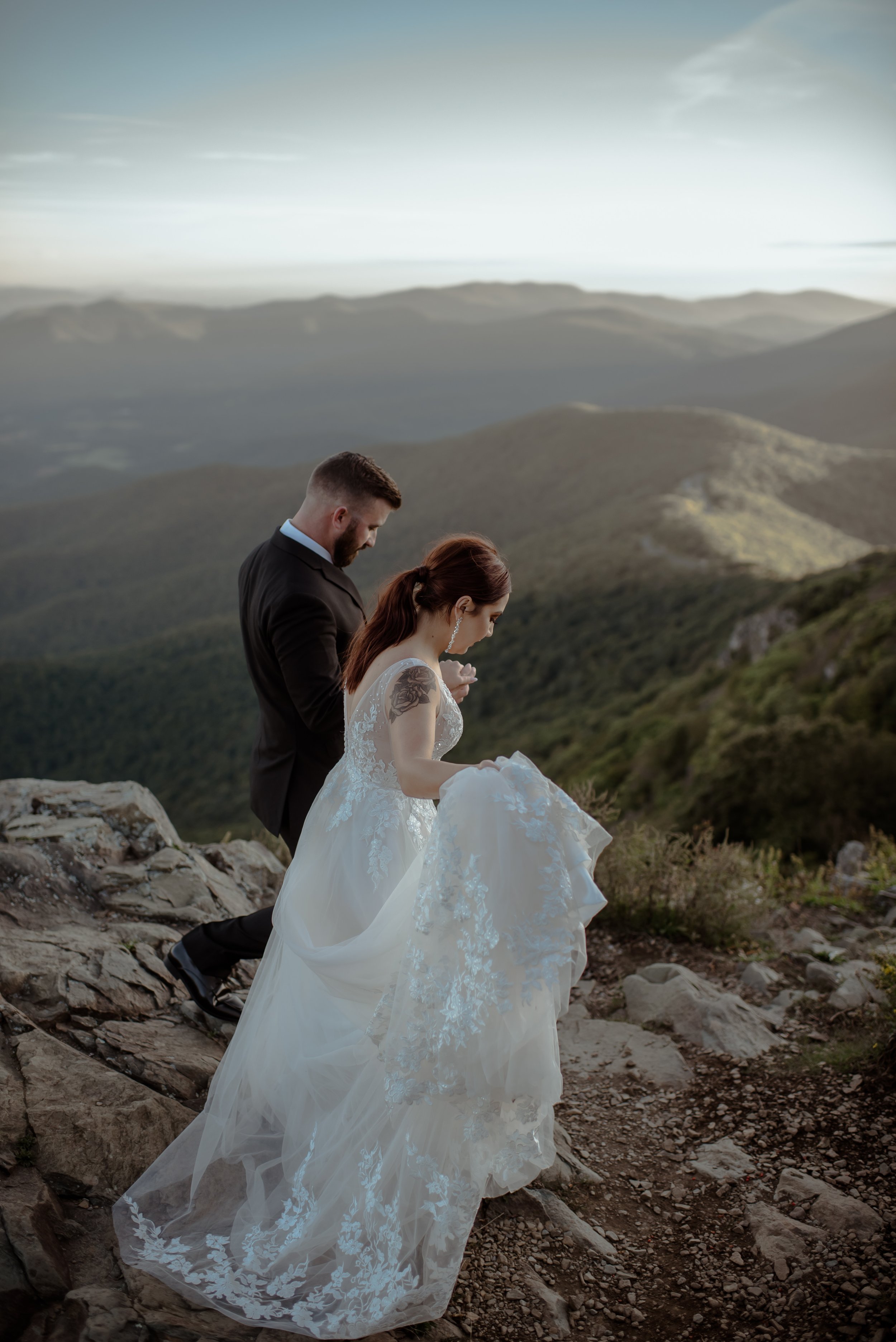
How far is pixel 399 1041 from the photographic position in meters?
2.49

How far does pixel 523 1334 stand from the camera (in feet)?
8.15

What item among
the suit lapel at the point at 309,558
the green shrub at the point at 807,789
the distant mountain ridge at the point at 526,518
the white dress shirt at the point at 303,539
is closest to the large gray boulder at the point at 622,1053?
the suit lapel at the point at 309,558

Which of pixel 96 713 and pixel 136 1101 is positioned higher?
pixel 136 1101

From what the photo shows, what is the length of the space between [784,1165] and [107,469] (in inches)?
7727

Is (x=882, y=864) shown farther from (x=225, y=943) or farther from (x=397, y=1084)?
(x=397, y=1084)

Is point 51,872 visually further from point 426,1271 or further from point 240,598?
point 426,1271

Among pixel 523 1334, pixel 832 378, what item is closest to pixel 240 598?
pixel 523 1334

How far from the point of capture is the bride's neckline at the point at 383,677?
257 cm

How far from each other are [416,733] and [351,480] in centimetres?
123

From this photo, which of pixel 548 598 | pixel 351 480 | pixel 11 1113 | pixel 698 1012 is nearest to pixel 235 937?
pixel 11 1113

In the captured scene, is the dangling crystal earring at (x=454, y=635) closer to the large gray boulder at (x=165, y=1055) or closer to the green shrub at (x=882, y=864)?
the large gray boulder at (x=165, y=1055)

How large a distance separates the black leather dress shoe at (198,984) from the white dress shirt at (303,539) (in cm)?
168

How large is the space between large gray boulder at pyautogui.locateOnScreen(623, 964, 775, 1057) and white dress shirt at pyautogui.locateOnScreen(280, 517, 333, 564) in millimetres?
2791

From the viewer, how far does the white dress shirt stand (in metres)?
3.30
